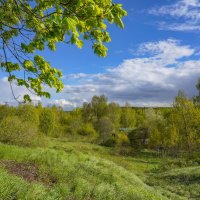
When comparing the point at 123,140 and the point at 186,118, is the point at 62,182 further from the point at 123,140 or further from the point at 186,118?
the point at 123,140

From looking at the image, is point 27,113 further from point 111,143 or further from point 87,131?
point 87,131

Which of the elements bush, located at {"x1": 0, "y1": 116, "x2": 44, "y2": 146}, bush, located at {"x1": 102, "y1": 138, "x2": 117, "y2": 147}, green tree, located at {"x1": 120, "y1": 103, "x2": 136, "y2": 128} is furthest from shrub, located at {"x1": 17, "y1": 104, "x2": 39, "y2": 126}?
green tree, located at {"x1": 120, "y1": 103, "x2": 136, "y2": 128}

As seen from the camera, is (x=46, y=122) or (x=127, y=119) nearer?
(x=46, y=122)

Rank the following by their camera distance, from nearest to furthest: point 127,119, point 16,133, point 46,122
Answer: point 16,133, point 46,122, point 127,119

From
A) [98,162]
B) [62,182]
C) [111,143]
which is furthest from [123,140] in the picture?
[62,182]

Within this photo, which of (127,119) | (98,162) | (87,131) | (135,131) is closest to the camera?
(98,162)

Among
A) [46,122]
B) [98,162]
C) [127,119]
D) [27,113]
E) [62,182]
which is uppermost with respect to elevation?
[27,113]

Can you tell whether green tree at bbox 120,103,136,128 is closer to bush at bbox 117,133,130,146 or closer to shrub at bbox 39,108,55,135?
bush at bbox 117,133,130,146

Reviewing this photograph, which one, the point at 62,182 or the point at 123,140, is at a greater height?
the point at 62,182

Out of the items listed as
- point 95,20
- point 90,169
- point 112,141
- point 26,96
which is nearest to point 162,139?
point 112,141

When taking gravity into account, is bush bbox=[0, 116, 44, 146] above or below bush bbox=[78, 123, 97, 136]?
Answer: above

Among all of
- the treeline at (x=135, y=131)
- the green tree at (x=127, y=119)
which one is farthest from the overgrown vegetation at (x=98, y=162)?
the green tree at (x=127, y=119)

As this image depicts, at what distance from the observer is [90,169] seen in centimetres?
1755

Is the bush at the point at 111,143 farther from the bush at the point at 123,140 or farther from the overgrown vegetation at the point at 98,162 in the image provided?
the bush at the point at 123,140
